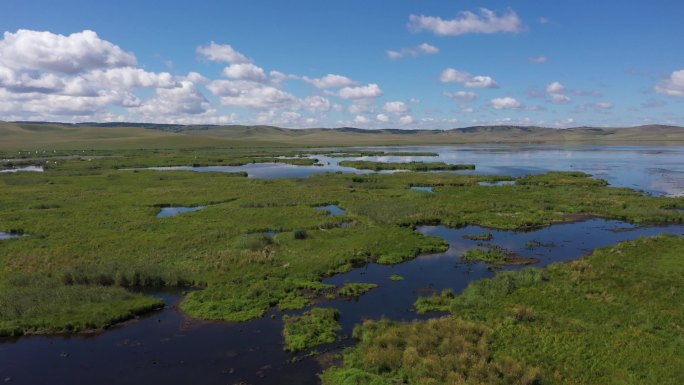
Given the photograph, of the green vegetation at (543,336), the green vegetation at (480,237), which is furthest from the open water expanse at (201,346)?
the green vegetation at (480,237)

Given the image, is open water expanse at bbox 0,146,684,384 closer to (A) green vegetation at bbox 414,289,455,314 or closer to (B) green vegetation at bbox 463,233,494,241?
(A) green vegetation at bbox 414,289,455,314

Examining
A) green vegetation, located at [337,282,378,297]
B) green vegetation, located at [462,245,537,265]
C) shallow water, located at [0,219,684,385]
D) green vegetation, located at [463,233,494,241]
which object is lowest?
shallow water, located at [0,219,684,385]

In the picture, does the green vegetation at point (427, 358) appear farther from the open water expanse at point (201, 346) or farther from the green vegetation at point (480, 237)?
the green vegetation at point (480, 237)

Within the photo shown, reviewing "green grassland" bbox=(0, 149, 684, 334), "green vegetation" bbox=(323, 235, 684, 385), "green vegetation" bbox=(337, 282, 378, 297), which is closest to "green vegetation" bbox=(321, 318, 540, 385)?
"green vegetation" bbox=(323, 235, 684, 385)

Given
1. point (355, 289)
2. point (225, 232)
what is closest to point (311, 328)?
point (355, 289)

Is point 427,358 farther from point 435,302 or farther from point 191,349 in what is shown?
point 191,349

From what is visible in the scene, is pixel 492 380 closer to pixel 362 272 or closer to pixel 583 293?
pixel 583 293

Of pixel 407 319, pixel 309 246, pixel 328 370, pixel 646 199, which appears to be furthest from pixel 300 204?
pixel 646 199
